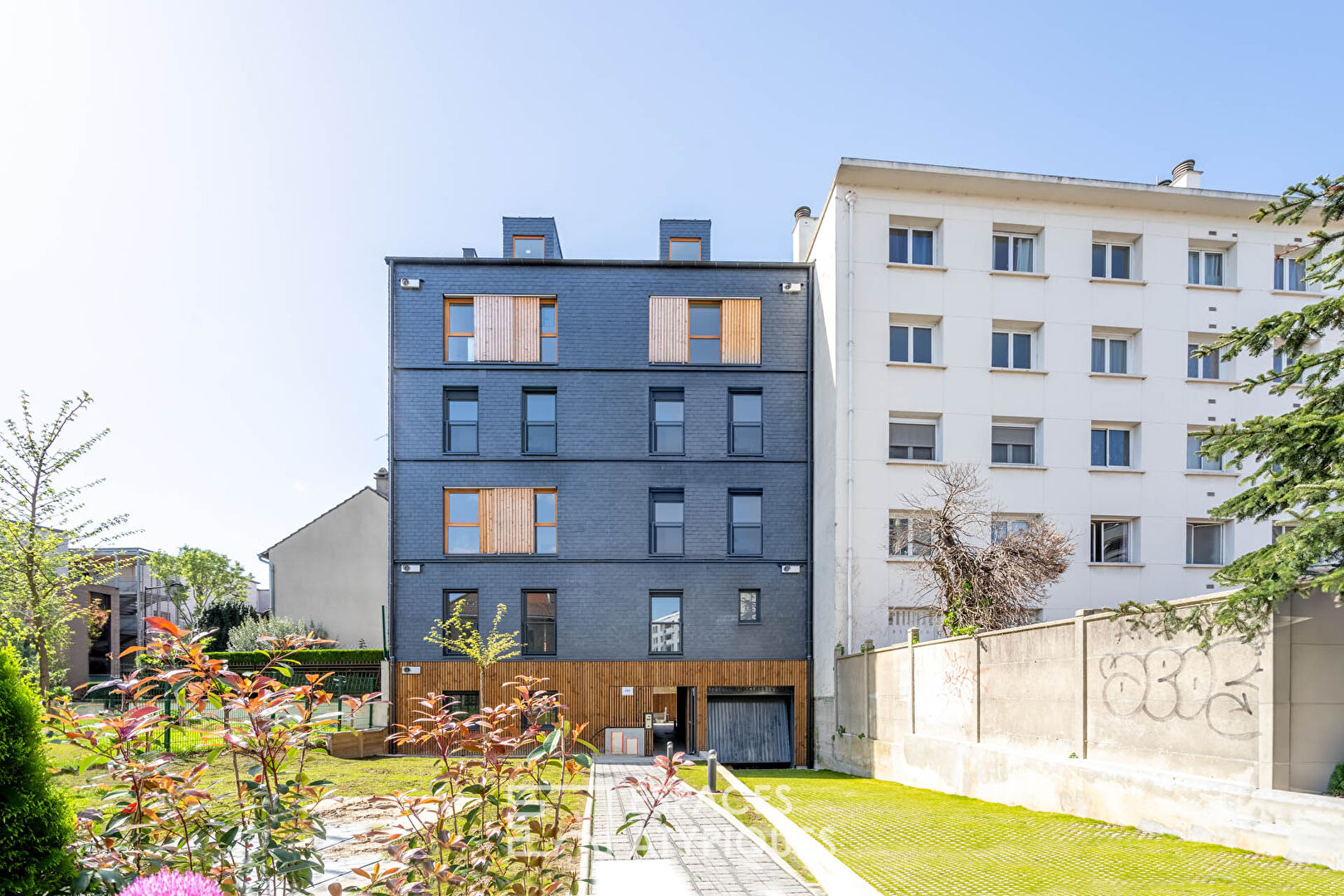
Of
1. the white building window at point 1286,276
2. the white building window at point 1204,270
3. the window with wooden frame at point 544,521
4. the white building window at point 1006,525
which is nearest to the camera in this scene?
the white building window at point 1006,525

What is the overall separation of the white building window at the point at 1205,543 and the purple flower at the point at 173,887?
24.7 metres

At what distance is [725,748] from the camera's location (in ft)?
72.2

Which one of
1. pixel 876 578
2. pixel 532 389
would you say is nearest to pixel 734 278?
pixel 532 389

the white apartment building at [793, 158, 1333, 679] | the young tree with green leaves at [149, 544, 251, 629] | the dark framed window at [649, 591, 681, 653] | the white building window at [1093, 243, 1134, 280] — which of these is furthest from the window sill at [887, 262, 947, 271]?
the young tree with green leaves at [149, 544, 251, 629]

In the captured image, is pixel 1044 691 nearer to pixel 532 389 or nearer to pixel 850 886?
pixel 850 886

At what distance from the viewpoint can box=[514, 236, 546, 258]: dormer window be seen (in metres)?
25.0

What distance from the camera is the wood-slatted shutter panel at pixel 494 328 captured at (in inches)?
923

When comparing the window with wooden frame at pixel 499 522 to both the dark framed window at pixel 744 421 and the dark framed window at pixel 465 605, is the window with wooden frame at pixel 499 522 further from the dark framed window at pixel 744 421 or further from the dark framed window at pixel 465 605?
the dark framed window at pixel 744 421

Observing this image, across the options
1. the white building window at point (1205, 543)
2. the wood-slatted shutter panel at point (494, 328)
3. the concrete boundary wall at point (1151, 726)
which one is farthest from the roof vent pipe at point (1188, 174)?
the wood-slatted shutter panel at point (494, 328)

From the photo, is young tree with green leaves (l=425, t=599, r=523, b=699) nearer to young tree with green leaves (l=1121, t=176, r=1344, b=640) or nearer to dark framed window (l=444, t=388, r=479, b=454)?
dark framed window (l=444, t=388, r=479, b=454)

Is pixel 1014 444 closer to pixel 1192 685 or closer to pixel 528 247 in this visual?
pixel 1192 685

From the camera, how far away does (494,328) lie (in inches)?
926

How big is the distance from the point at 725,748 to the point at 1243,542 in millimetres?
15788

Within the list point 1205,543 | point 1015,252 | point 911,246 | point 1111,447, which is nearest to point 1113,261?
point 1015,252
